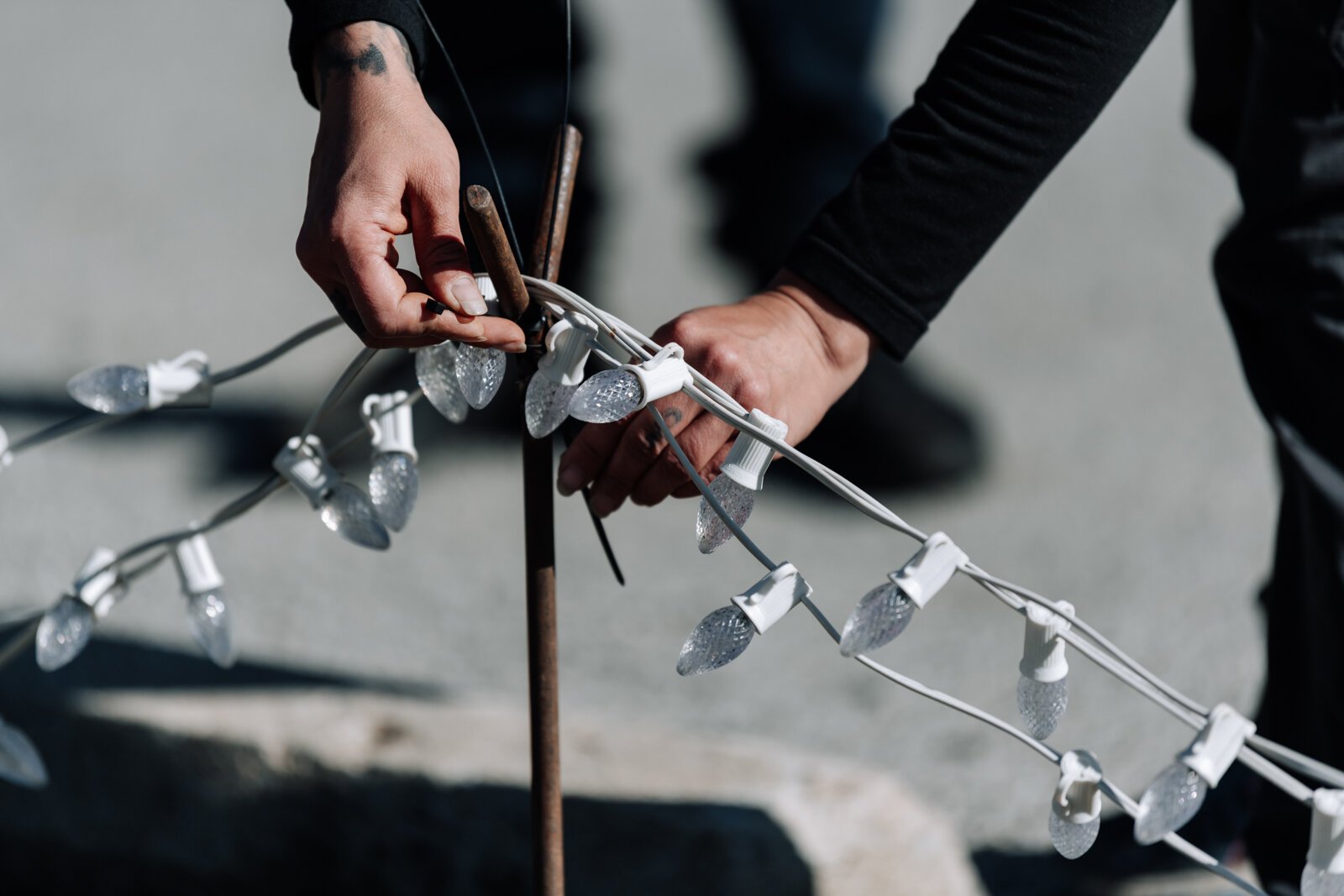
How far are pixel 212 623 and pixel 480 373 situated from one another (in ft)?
0.94

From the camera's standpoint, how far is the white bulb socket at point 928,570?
56 centimetres

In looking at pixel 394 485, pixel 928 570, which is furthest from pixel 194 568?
pixel 928 570

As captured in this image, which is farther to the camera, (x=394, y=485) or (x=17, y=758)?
(x=17, y=758)

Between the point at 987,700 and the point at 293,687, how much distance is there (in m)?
0.80

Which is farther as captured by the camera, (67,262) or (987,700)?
(67,262)

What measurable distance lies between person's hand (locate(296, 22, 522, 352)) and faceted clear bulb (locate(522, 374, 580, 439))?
0.02m

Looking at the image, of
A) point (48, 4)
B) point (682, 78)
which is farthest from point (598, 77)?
point (48, 4)

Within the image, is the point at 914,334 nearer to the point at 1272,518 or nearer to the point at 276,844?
the point at 276,844

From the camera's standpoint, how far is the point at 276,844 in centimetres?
111

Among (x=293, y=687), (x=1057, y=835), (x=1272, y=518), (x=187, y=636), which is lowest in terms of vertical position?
(x=187, y=636)

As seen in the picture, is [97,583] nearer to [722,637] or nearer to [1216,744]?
[722,637]

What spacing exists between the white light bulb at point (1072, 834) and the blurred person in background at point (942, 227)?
0.26 m

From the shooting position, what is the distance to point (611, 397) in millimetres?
597

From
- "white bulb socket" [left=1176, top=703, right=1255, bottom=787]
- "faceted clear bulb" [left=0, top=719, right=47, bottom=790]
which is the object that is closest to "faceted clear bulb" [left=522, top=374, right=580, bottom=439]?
"white bulb socket" [left=1176, top=703, right=1255, bottom=787]
